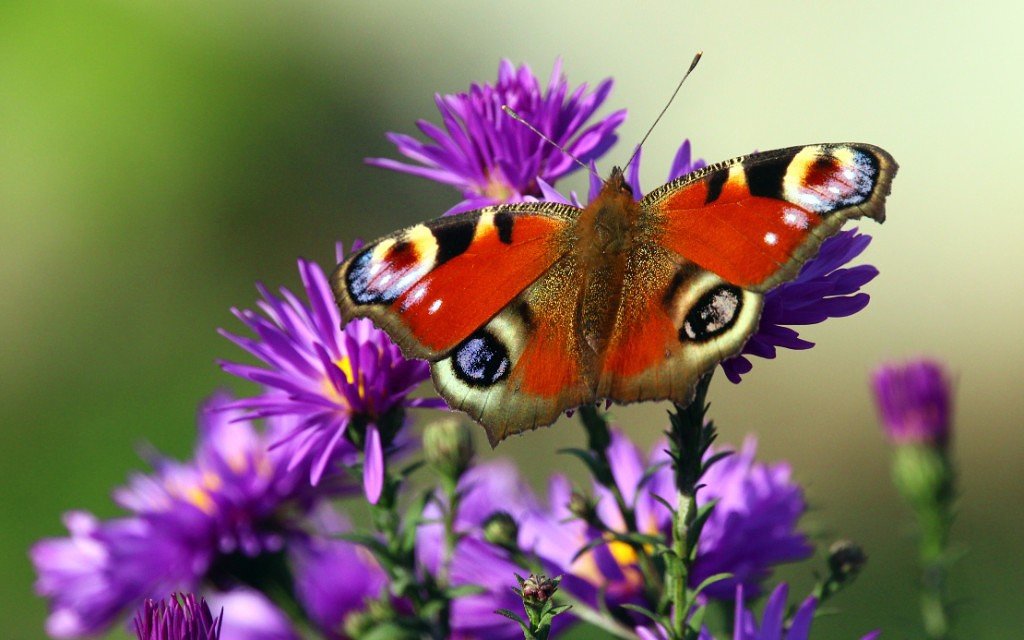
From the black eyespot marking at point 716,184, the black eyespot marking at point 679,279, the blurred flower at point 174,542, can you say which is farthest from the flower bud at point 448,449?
the black eyespot marking at point 716,184

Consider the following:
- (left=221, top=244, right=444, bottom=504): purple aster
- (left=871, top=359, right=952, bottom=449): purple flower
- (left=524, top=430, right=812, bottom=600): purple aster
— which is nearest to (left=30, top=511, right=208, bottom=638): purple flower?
(left=221, top=244, right=444, bottom=504): purple aster

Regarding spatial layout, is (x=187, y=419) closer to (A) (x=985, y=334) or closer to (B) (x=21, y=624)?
(B) (x=21, y=624)

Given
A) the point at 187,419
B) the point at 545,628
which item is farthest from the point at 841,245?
the point at 187,419

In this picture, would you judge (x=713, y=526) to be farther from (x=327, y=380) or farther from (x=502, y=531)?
(x=327, y=380)

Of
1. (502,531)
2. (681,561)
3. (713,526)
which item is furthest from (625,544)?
(681,561)

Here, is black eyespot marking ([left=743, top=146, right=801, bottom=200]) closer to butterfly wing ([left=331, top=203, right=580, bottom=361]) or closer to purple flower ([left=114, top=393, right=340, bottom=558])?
butterfly wing ([left=331, top=203, right=580, bottom=361])

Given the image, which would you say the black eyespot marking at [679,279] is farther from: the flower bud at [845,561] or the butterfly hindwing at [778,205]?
the flower bud at [845,561]

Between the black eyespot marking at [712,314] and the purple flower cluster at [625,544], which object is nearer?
the black eyespot marking at [712,314]
